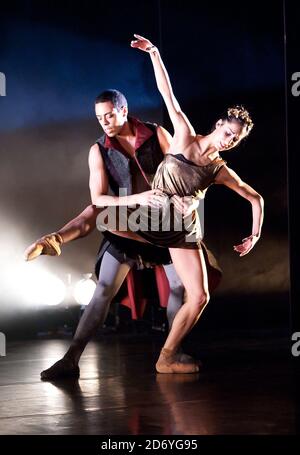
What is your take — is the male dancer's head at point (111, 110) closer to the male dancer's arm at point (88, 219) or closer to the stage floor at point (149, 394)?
the male dancer's arm at point (88, 219)

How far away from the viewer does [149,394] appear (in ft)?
11.7

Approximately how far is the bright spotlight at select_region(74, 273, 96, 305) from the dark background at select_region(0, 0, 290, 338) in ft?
0.68

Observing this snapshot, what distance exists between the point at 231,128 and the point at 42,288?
254 cm

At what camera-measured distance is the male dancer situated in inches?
162

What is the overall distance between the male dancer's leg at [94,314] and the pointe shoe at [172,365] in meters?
0.34

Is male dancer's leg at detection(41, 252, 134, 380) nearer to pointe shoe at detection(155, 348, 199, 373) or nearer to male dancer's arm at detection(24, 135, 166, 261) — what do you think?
male dancer's arm at detection(24, 135, 166, 261)

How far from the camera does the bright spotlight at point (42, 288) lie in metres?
6.05

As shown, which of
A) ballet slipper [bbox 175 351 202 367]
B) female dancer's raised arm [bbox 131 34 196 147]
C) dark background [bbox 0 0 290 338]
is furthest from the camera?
dark background [bbox 0 0 290 338]

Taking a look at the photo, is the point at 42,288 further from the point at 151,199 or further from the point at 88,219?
the point at 151,199

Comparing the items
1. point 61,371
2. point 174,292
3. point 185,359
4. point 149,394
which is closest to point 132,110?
point 174,292

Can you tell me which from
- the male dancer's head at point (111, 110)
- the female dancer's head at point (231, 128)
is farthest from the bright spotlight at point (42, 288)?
the female dancer's head at point (231, 128)

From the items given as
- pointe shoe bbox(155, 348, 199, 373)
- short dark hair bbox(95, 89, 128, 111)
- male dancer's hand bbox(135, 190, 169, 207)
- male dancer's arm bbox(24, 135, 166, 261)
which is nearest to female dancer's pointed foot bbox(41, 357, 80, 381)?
pointe shoe bbox(155, 348, 199, 373)
